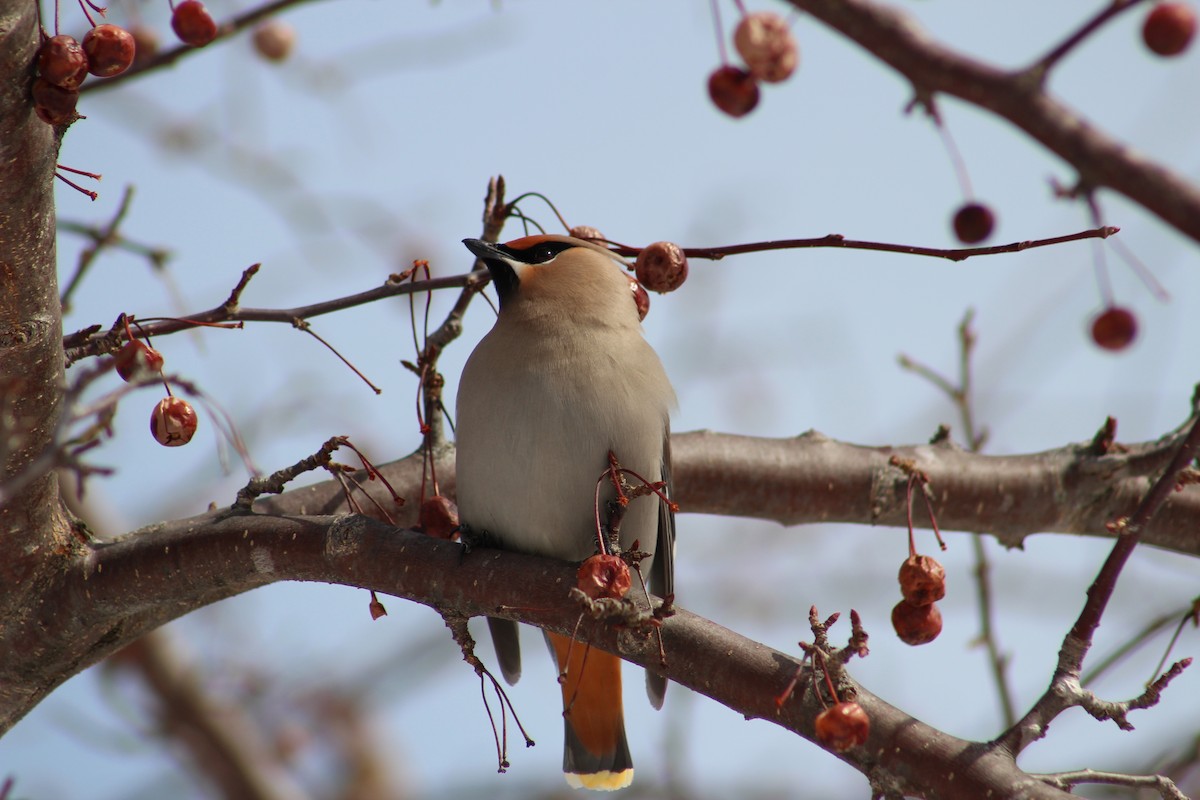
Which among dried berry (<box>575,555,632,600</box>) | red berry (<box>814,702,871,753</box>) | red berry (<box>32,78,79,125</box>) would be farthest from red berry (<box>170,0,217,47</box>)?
red berry (<box>814,702,871,753</box>)

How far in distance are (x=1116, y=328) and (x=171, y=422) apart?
227 centimetres

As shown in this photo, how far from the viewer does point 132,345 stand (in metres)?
2.62

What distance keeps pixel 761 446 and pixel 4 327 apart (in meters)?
2.35

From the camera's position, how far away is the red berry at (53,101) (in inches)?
88.6

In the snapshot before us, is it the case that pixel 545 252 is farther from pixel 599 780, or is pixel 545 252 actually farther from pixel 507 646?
pixel 599 780

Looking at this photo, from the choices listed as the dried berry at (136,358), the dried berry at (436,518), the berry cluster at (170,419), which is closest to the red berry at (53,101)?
the dried berry at (136,358)

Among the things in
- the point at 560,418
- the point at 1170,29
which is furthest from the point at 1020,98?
the point at 560,418

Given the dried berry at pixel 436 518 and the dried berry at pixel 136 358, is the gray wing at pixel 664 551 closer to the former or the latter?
the dried berry at pixel 436 518

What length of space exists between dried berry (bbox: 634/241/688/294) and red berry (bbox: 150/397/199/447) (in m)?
1.12

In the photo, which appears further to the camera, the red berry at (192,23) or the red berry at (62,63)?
the red berry at (192,23)

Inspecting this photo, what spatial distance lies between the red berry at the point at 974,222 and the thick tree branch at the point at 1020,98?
1.18 meters

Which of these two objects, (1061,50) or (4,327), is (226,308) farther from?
(1061,50)

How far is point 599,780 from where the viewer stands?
4176mm

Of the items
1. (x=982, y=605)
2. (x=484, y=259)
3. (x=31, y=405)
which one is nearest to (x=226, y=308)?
(x=31, y=405)
